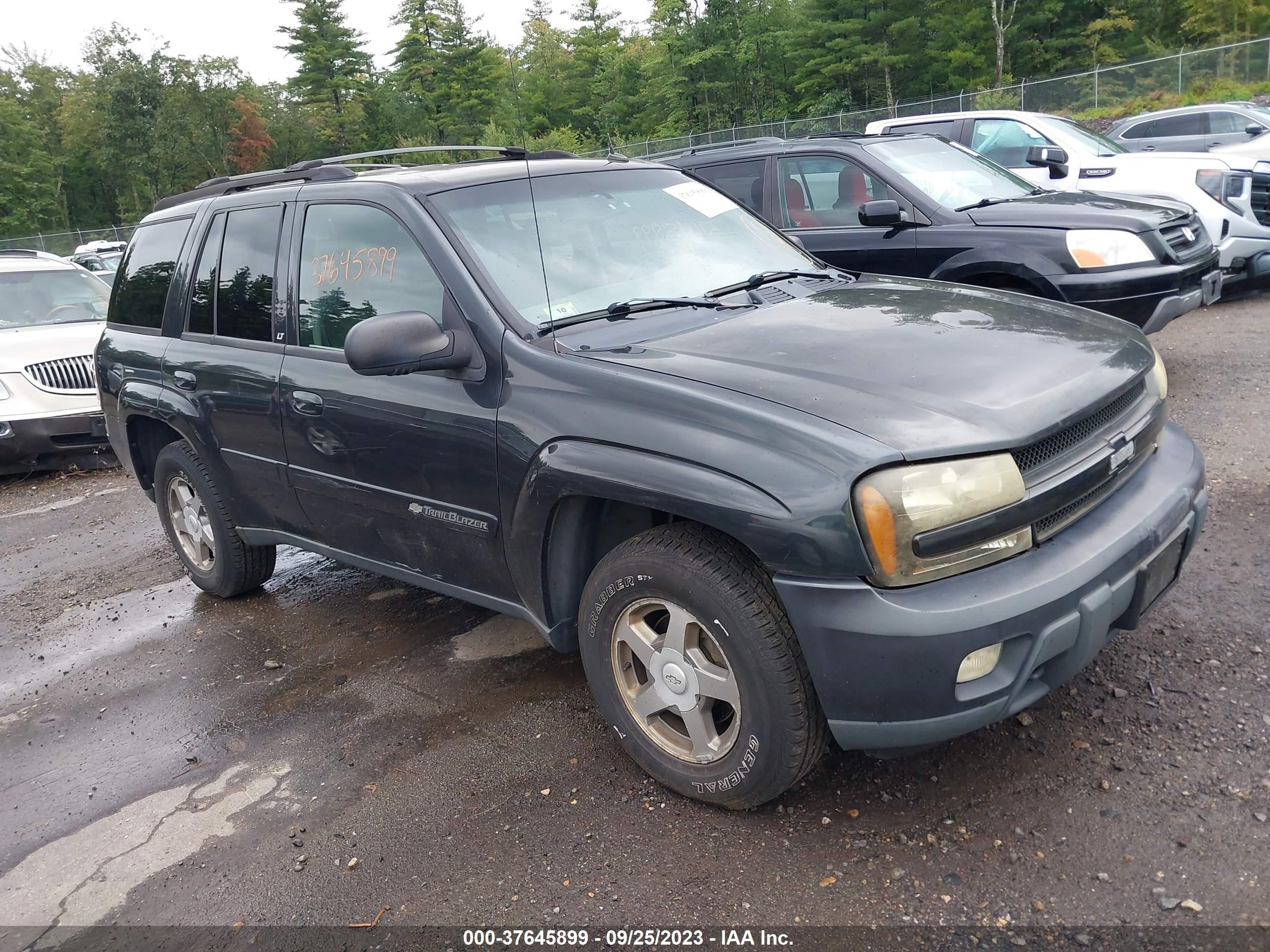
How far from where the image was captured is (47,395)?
311 inches

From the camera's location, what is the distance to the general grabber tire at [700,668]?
2.48 m

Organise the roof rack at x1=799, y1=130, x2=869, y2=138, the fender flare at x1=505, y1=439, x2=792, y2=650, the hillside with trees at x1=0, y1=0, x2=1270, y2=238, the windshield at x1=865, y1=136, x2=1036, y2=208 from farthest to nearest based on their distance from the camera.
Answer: the hillside with trees at x1=0, y1=0, x2=1270, y2=238 → the roof rack at x1=799, y1=130, x2=869, y2=138 → the windshield at x1=865, y1=136, x2=1036, y2=208 → the fender flare at x1=505, y1=439, x2=792, y2=650

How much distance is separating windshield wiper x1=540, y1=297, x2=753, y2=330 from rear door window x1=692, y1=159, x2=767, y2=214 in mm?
4062

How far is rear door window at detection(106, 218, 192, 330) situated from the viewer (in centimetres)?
463

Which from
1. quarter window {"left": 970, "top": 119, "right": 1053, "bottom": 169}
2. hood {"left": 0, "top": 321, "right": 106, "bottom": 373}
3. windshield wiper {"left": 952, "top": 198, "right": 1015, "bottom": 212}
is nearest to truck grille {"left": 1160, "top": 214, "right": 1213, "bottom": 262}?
windshield wiper {"left": 952, "top": 198, "right": 1015, "bottom": 212}

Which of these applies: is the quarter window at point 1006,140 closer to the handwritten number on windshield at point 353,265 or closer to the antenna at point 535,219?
the antenna at point 535,219

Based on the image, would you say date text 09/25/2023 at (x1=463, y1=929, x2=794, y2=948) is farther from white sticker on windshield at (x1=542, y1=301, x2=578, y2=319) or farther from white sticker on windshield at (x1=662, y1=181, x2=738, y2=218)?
white sticker on windshield at (x1=662, y1=181, x2=738, y2=218)

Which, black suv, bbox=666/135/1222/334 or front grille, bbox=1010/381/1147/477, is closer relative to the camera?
front grille, bbox=1010/381/1147/477

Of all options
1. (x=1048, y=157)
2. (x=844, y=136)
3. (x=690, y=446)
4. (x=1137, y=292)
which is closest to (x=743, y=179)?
(x=844, y=136)

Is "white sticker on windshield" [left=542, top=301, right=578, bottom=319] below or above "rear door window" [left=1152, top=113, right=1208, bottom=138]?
above

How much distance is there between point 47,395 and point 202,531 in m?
4.11

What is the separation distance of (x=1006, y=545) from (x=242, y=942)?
2.22 m

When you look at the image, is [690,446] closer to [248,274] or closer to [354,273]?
[354,273]

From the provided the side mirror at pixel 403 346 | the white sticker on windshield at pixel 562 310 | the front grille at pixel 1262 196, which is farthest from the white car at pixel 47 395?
the front grille at pixel 1262 196
